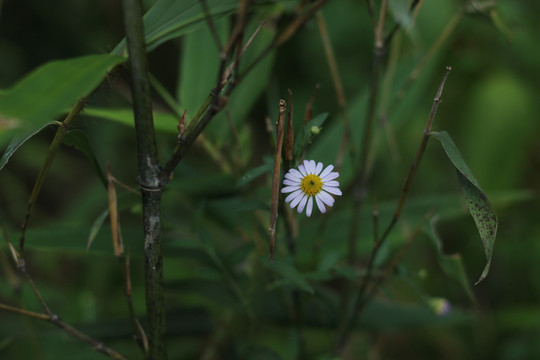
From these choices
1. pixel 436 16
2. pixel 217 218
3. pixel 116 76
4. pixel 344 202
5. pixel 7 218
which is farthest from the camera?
pixel 7 218

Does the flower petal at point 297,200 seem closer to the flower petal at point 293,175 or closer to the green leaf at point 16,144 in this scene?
the flower petal at point 293,175

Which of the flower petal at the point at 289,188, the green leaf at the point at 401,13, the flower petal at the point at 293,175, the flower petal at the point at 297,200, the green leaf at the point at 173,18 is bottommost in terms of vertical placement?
the flower petal at the point at 297,200

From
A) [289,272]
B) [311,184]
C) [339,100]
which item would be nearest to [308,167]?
[311,184]

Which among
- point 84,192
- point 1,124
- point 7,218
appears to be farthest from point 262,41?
point 7,218

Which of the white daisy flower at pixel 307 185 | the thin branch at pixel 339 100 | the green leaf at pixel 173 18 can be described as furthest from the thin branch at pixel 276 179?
the thin branch at pixel 339 100

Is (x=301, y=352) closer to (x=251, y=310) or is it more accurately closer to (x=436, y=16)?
(x=251, y=310)
